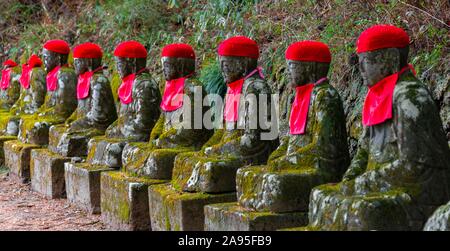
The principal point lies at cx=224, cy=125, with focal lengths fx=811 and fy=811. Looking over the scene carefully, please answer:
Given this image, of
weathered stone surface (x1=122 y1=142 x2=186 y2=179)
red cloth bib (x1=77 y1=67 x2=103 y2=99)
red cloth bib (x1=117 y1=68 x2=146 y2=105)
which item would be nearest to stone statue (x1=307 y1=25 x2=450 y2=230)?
weathered stone surface (x1=122 y1=142 x2=186 y2=179)

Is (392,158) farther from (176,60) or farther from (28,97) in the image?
(28,97)

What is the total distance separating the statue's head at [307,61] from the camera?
534 centimetres

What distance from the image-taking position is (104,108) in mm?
8555

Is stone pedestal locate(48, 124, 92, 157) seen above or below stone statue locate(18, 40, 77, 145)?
below

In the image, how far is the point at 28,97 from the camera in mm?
11203

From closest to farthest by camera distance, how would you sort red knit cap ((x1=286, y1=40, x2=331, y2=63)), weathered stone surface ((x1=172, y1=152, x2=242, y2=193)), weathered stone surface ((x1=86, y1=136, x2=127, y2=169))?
1. red knit cap ((x1=286, y1=40, x2=331, y2=63))
2. weathered stone surface ((x1=172, y1=152, x2=242, y2=193))
3. weathered stone surface ((x1=86, y1=136, x2=127, y2=169))

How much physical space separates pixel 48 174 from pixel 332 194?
5.04 m

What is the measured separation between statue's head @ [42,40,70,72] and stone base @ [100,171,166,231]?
293 centimetres

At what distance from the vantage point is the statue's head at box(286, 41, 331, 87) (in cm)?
534

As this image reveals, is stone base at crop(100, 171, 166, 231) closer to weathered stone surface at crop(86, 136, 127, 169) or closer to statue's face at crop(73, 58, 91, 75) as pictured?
weathered stone surface at crop(86, 136, 127, 169)

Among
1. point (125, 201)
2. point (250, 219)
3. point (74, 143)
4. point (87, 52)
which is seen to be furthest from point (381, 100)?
point (87, 52)

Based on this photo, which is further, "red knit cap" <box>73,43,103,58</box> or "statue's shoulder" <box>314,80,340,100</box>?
"red knit cap" <box>73,43,103,58</box>
